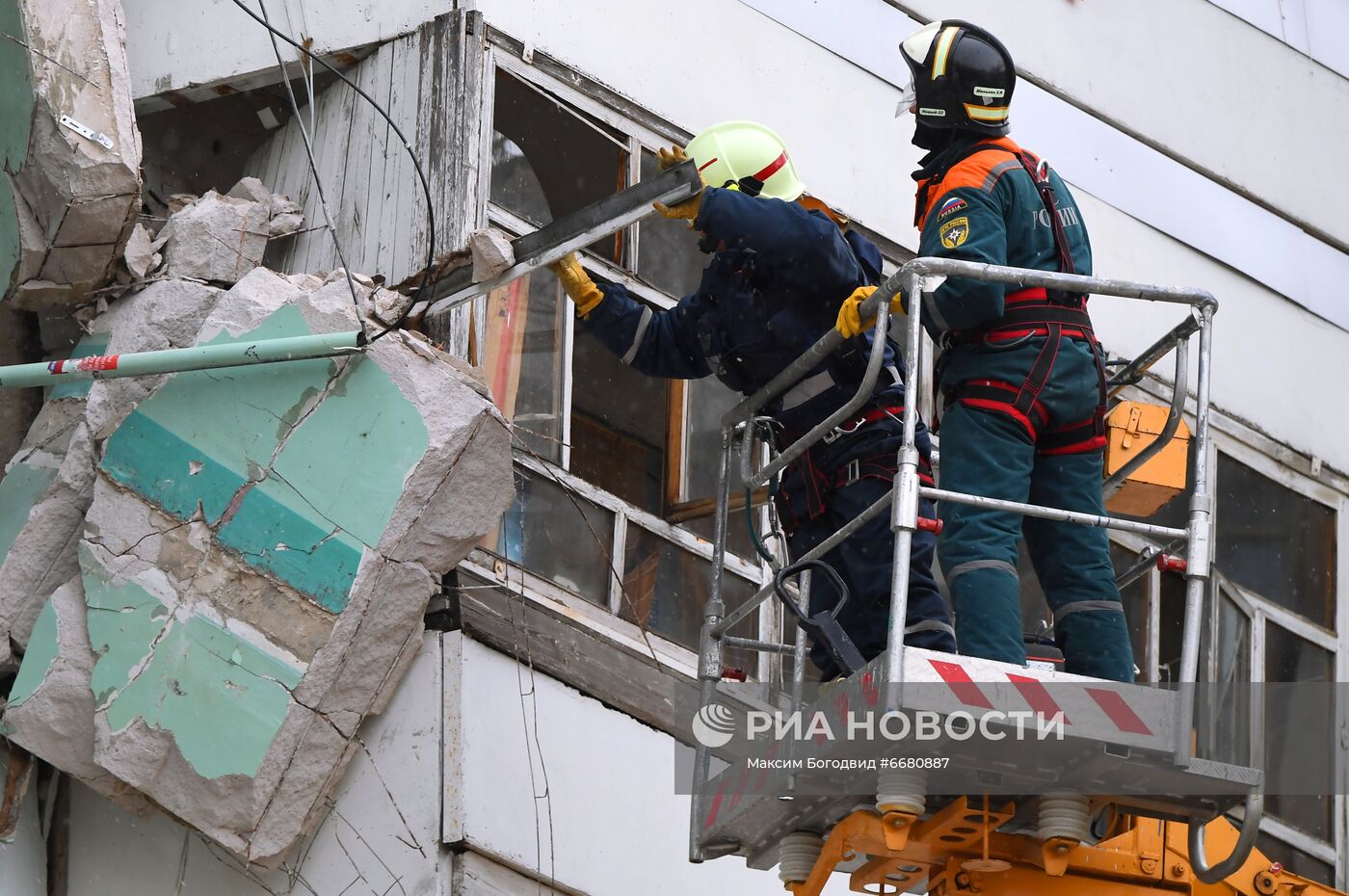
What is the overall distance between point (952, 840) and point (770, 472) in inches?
53.5

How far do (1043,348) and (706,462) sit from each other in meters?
2.65

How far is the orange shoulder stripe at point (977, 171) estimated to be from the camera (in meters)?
5.82

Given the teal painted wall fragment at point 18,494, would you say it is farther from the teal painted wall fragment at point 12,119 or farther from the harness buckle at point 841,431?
the harness buckle at point 841,431

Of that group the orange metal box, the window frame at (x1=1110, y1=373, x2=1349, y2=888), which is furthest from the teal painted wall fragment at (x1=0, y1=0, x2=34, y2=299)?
the window frame at (x1=1110, y1=373, x2=1349, y2=888)

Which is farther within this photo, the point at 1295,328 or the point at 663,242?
Result: the point at 1295,328

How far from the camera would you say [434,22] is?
766 cm

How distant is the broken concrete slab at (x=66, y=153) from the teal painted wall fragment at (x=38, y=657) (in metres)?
1.23

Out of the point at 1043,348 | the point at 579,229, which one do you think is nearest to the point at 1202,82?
the point at 579,229

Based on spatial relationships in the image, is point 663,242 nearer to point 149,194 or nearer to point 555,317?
point 555,317

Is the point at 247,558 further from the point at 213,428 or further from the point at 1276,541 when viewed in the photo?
the point at 1276,541

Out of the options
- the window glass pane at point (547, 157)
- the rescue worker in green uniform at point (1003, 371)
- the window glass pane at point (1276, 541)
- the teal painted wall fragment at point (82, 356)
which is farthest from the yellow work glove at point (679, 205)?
the window glass pane at point (1276, 541)

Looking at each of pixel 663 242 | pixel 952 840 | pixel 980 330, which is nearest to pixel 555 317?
pixel 663 242

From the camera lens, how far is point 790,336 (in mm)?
6547

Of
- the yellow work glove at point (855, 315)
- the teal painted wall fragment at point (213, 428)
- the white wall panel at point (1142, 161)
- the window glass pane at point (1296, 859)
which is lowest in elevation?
the window glass pane at point (1296, 859)
